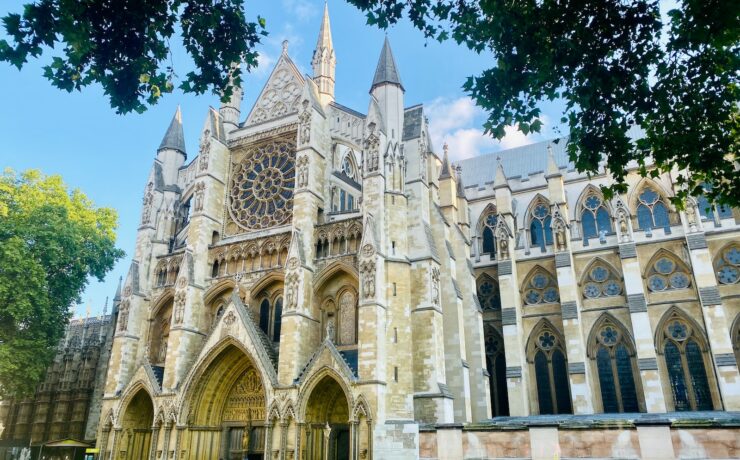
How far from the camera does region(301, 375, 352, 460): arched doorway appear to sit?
19578mm

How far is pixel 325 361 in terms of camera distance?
19.3 metres

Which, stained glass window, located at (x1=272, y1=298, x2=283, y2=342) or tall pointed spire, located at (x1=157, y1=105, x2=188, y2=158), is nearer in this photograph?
stained glass window, located at (x1=272, y1=298, x2=283, y2=342)

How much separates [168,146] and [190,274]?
344 inches

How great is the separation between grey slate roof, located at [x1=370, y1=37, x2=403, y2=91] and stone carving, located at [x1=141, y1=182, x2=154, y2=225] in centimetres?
1211

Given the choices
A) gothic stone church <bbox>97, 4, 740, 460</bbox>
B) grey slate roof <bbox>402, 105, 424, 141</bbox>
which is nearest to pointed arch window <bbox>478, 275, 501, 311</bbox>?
gothic stone church <bbox>97, 4, 740, 460</bbox>

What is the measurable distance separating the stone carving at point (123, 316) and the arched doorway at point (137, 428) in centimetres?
319

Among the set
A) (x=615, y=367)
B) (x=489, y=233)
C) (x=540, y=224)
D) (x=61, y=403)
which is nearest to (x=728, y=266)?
(x=615, y=367)

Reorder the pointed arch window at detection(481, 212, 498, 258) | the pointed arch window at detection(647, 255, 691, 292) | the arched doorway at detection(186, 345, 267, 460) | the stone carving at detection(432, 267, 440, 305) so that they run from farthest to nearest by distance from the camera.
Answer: the pointed arch window at detection(481, 212, 498, 258)
the pointed arch window at detection(647, 255, 691, 292)
the arched doorway at detection(186, 345, 267, 460)
the stone carving at detection(432, 267, 440, 305)

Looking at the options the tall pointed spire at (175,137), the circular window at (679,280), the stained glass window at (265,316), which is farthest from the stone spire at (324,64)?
the circular window at (679,280)

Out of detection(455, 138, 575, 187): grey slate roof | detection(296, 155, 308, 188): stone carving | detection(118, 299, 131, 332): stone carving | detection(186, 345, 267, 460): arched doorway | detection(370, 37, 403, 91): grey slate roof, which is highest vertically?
detection(455, 138, 575, 187): grey slate roof

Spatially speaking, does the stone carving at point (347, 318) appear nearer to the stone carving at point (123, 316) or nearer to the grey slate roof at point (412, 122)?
the grey slate roof at point (412, 122)

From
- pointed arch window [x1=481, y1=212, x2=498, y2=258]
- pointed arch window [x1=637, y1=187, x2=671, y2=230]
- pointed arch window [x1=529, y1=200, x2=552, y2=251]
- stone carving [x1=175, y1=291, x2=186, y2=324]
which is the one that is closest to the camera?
stone carving [x1=175, y1=291, x2=186, y2=324]

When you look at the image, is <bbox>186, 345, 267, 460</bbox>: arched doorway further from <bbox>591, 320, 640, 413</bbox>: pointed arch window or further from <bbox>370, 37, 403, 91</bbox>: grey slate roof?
<bbox>591, 320, 640, 413</bbox>: pointed arch window

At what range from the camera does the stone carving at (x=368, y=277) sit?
19562 millimetres
